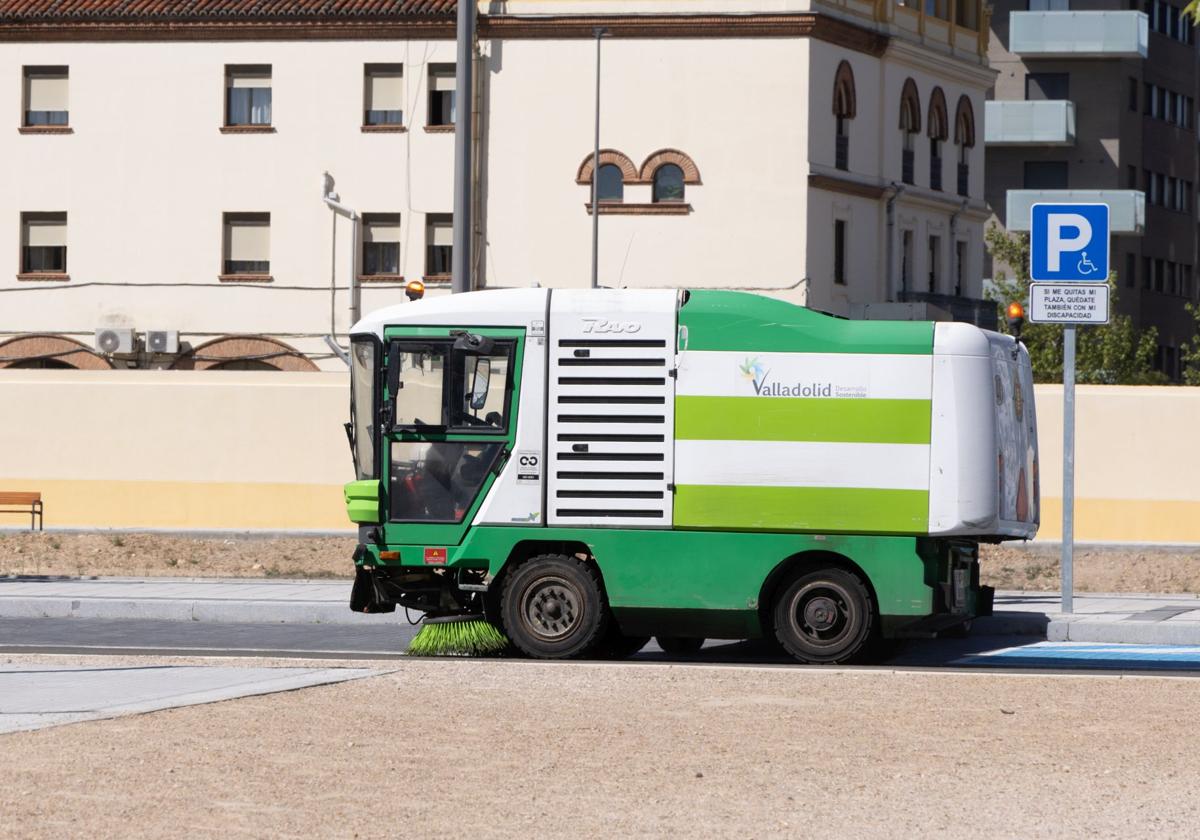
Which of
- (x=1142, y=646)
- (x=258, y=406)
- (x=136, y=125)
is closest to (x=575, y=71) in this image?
(x=136, y=125)

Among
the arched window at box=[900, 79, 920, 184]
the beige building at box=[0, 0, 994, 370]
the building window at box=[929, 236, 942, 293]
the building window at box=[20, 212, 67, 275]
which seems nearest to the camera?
the beige building at box=[0, 0, 994, 370]

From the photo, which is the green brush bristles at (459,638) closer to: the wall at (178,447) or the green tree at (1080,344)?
the wall at (178,447)

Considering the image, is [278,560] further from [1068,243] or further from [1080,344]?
[1080,344]

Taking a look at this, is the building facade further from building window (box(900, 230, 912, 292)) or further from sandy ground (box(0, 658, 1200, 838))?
sandy ground (box(0, 658, 1200, 838))

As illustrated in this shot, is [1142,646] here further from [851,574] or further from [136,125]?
[136,125]

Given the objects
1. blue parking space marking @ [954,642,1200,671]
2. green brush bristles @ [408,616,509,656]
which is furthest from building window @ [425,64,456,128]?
Answer: green brush bristles @ [408,616,509,656]

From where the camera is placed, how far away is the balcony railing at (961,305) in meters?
57.5

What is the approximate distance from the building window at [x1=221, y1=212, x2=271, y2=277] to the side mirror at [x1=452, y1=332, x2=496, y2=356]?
1507 inches

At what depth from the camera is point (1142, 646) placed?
1722 centimetres

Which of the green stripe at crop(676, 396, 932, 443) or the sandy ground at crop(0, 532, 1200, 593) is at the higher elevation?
the green stripe at crop(676, 396, 932, 443)

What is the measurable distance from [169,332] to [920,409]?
39.6 metres

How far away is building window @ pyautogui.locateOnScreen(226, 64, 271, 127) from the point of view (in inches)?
2109

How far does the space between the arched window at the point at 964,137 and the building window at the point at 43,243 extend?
22.9 meters

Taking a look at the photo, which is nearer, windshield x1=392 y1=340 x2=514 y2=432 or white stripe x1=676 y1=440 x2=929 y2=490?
white stripe x1=676 y1=440 x2=929 y2=490
